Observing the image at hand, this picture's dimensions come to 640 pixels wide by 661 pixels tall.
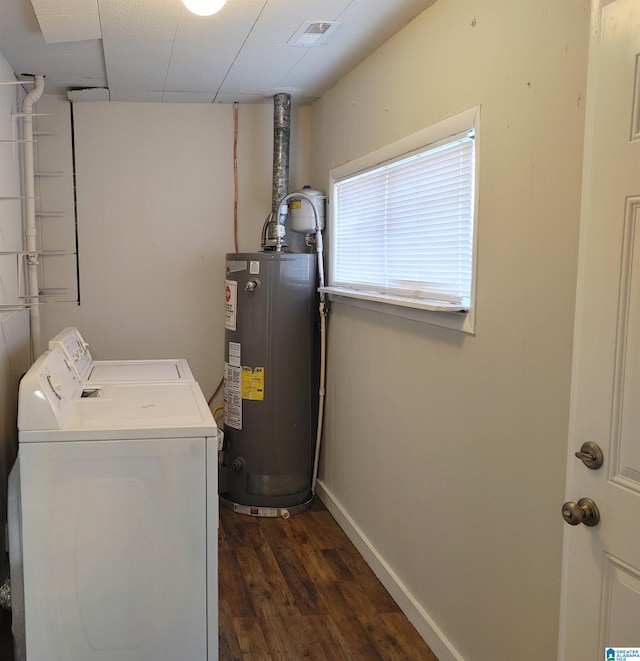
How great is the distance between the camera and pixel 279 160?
3844 mm

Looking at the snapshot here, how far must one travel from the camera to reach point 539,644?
176 centimetres

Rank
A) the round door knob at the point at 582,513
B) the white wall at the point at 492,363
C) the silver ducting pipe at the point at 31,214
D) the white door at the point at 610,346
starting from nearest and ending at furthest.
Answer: the white door at the point at 610,346 < the round door knob at the point at 582,513 < the white wall at the point at 492,363 < the silver ducting pipe at the point at 31,214

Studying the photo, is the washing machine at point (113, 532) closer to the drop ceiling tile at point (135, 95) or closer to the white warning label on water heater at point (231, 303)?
the white warning label on water heater at point (231, 303)

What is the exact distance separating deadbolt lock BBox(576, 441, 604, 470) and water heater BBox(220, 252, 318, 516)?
2312mm

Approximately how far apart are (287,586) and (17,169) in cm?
234

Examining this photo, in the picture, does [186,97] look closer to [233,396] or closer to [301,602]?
[233,396]

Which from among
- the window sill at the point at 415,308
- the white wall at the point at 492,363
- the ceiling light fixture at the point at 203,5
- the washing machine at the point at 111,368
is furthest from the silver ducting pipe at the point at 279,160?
the ceiling light fixture at the point at 203,5

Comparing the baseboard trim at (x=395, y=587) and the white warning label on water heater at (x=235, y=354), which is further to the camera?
the white warning label on water heater at (x=235, y=354)

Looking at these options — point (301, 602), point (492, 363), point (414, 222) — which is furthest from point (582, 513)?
point (301, 602)

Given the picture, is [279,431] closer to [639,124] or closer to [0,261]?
[0,261]

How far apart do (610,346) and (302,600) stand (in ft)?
6.22

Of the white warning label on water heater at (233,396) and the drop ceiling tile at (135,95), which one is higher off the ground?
the drop ceiling tile at (135,95)

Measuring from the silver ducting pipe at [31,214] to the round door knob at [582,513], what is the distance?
271cm

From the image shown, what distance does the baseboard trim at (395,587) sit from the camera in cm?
234
